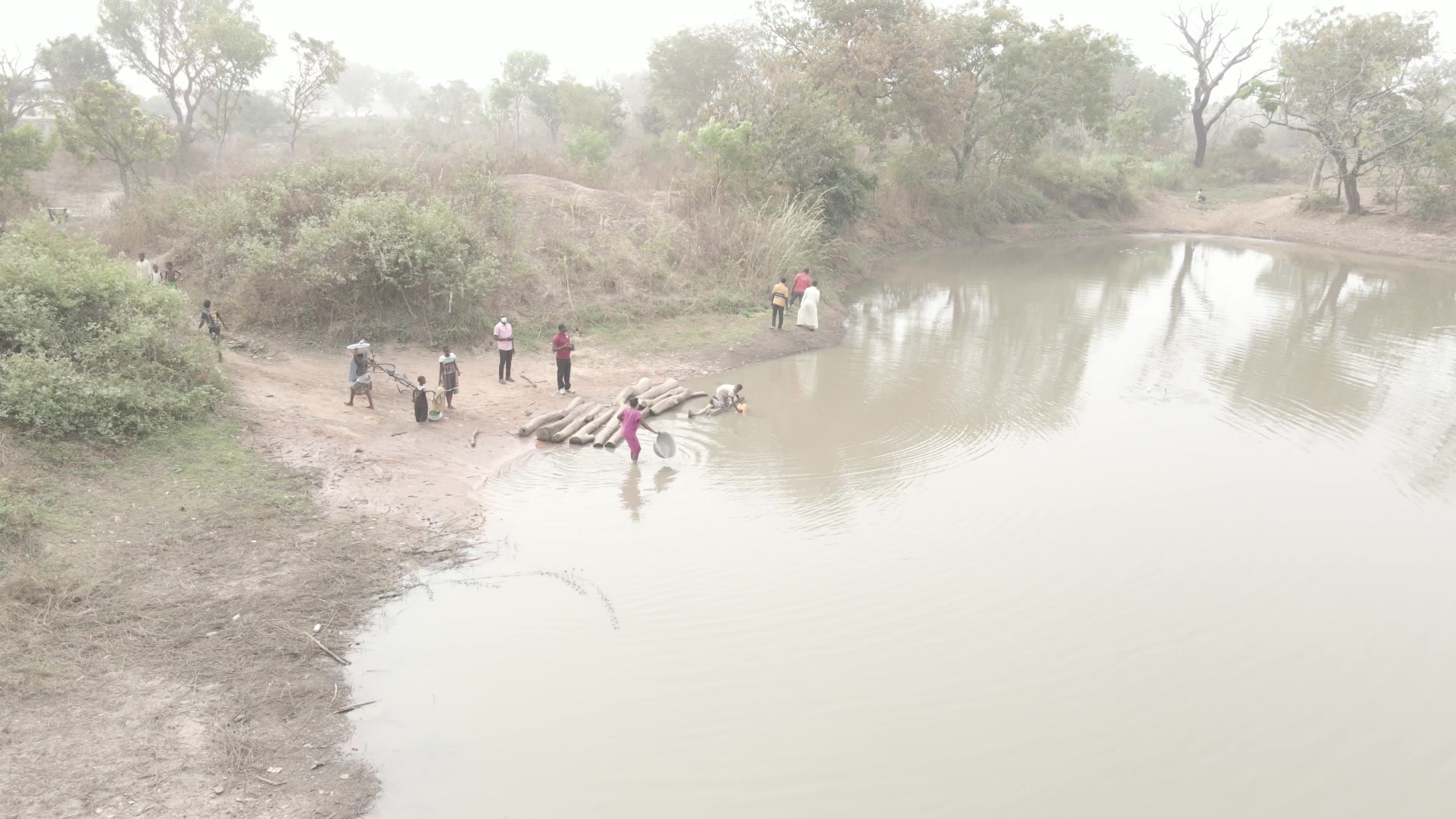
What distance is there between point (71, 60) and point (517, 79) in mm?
17679

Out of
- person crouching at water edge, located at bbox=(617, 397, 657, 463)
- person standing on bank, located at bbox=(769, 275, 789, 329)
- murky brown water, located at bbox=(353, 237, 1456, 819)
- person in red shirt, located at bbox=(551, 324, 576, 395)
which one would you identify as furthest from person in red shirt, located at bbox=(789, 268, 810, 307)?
person crouching at water edge, located at bbox=(617, 397, 657, 463)

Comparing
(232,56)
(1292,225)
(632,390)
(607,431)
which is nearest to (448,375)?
(607,431)

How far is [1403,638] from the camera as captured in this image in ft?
22.9

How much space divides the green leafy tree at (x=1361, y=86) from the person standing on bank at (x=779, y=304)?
2506 centimetres

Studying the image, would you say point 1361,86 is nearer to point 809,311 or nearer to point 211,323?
point 809,311

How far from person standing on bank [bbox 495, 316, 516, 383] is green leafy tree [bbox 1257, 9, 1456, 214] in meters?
30.9

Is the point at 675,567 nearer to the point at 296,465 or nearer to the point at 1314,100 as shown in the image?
the point at 296,465

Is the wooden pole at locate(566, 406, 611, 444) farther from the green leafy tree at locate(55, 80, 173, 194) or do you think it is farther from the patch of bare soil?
the patch of bare soil

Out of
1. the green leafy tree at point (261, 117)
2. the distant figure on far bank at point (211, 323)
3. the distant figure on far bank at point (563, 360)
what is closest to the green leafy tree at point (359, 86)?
the green leafy tree at point (261, 117)

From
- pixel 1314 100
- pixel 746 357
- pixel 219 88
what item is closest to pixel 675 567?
pixel 746 357

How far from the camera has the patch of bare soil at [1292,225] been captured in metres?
29.7

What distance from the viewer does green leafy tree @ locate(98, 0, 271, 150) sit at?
1085 inches

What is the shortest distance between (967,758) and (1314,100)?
113 feet

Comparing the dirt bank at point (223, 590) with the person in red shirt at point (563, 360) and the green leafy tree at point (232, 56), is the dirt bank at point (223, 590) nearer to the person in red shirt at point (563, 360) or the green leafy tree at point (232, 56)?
the person in red shirt at point (563, 360)
